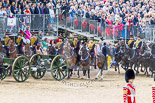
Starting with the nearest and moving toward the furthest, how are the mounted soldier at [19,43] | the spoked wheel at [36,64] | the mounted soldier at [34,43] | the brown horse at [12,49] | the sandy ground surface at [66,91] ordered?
1. the sandy ground surface at [66,91]
2. the spoked wheel at [36,64]
3. the brown horse at [12,49]
4. the mounted soldier at [19,43]
5. the mounted soldier at [34,43]

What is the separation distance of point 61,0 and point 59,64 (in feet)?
31.5

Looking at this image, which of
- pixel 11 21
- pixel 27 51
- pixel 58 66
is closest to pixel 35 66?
pixel 58 66

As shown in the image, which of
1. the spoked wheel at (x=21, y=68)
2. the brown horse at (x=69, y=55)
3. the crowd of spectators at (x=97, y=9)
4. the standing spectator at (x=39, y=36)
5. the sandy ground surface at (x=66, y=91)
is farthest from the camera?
the crowd of spectators at (x=97, y=9)

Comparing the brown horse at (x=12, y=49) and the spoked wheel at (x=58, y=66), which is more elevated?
the brown horse at (x=12, y=49)

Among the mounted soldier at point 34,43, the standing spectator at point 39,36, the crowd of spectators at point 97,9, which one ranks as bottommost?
the mounted soldier at point 34,43

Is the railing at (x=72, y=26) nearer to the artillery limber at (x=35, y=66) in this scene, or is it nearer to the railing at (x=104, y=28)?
the railing at (x=104, y=28)

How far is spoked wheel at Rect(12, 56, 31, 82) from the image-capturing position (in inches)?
823

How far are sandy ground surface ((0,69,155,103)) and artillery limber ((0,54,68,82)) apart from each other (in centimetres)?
34

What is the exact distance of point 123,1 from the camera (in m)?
38.1

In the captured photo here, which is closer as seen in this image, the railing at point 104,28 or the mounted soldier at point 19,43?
the mounted soldier at point 19,43

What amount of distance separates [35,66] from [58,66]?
1037 mm

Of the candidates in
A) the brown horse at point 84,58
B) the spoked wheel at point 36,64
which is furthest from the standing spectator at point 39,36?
the spoked wheel at point 36,64

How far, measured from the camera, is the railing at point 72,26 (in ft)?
86.2

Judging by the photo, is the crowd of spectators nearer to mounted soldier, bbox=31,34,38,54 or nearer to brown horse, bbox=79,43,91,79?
mounted soldier, bbox=31,34,38,54
